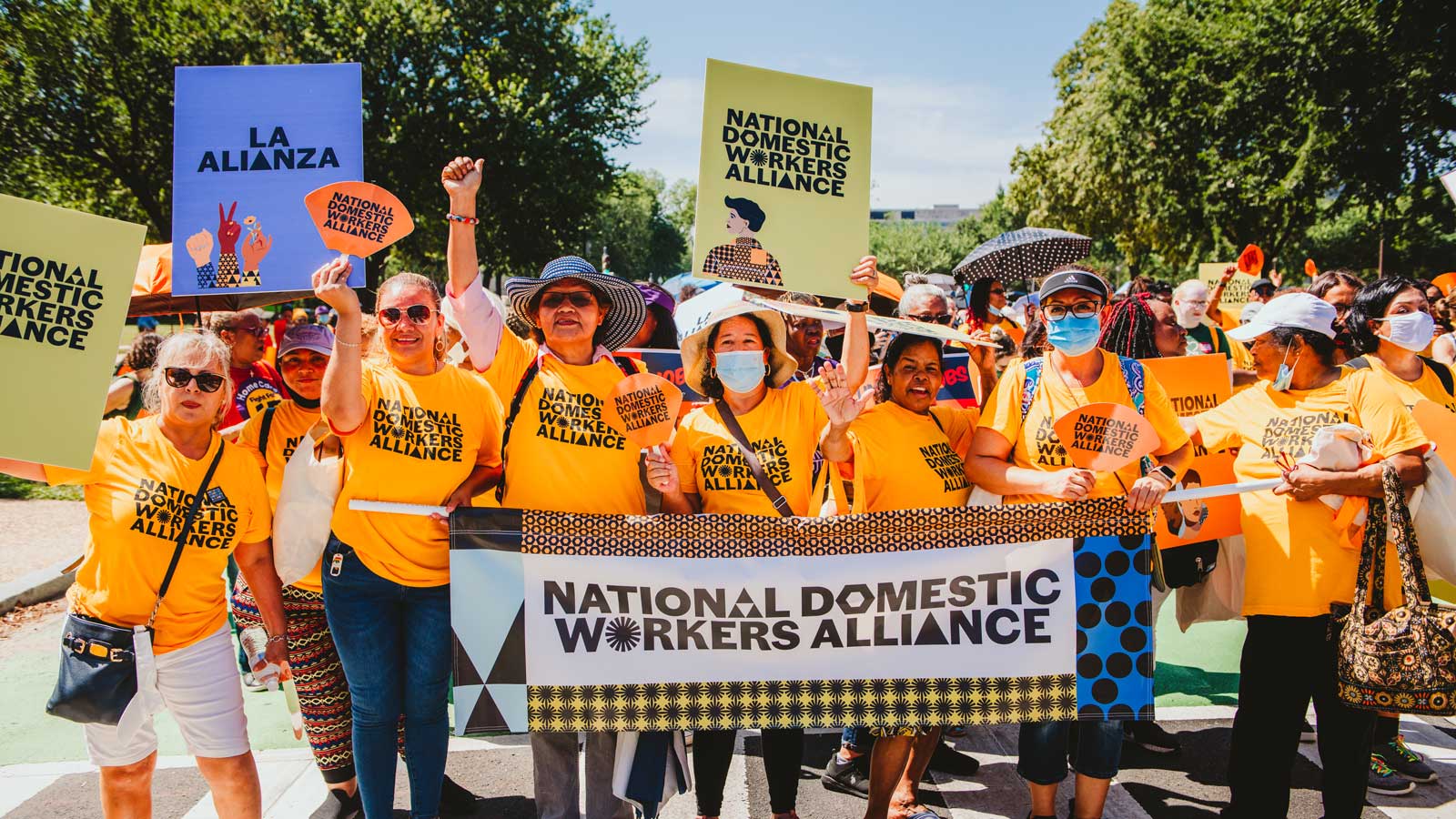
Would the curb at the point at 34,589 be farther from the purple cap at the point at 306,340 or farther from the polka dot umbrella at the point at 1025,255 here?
the polka dot umbrella at the point at 1025,255

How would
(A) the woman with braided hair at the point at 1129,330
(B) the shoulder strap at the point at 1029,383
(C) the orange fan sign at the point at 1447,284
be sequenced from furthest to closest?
(C) the orange fan sign at the point at 1447,284
(A) the woman with braided hair at the point at 1129,330
(B) the shoulder strap at the point at 1029,383

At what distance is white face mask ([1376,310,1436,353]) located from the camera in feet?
15.2

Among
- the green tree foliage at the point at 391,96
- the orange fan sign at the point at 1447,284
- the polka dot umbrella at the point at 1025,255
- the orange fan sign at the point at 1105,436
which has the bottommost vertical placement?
the orange fan sign at the point at 1105,436

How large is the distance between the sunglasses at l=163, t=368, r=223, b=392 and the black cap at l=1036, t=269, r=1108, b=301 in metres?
3.11

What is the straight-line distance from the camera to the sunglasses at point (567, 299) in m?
3.67

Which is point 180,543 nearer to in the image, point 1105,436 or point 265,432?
point 265,432

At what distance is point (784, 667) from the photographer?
3.55m

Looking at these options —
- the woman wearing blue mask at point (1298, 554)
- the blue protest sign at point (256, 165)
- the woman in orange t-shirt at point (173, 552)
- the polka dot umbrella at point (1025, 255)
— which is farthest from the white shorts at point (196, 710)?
the polka dot umbrella at point (1025, 255)

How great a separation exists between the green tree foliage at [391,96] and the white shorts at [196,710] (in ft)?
69.6

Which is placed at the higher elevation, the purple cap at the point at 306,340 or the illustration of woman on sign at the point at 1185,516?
the purple cap at the point at 306,340

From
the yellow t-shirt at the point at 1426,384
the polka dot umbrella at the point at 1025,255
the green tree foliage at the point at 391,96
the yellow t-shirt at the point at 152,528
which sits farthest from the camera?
the green tree foliage at the point at 391,96

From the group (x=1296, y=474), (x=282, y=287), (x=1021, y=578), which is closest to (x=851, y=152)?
(x=1021, y=578)

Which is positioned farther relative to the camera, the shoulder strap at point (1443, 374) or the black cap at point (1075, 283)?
the shoulder strap at point (1443, 374)

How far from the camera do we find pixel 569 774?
3572 millimetres
